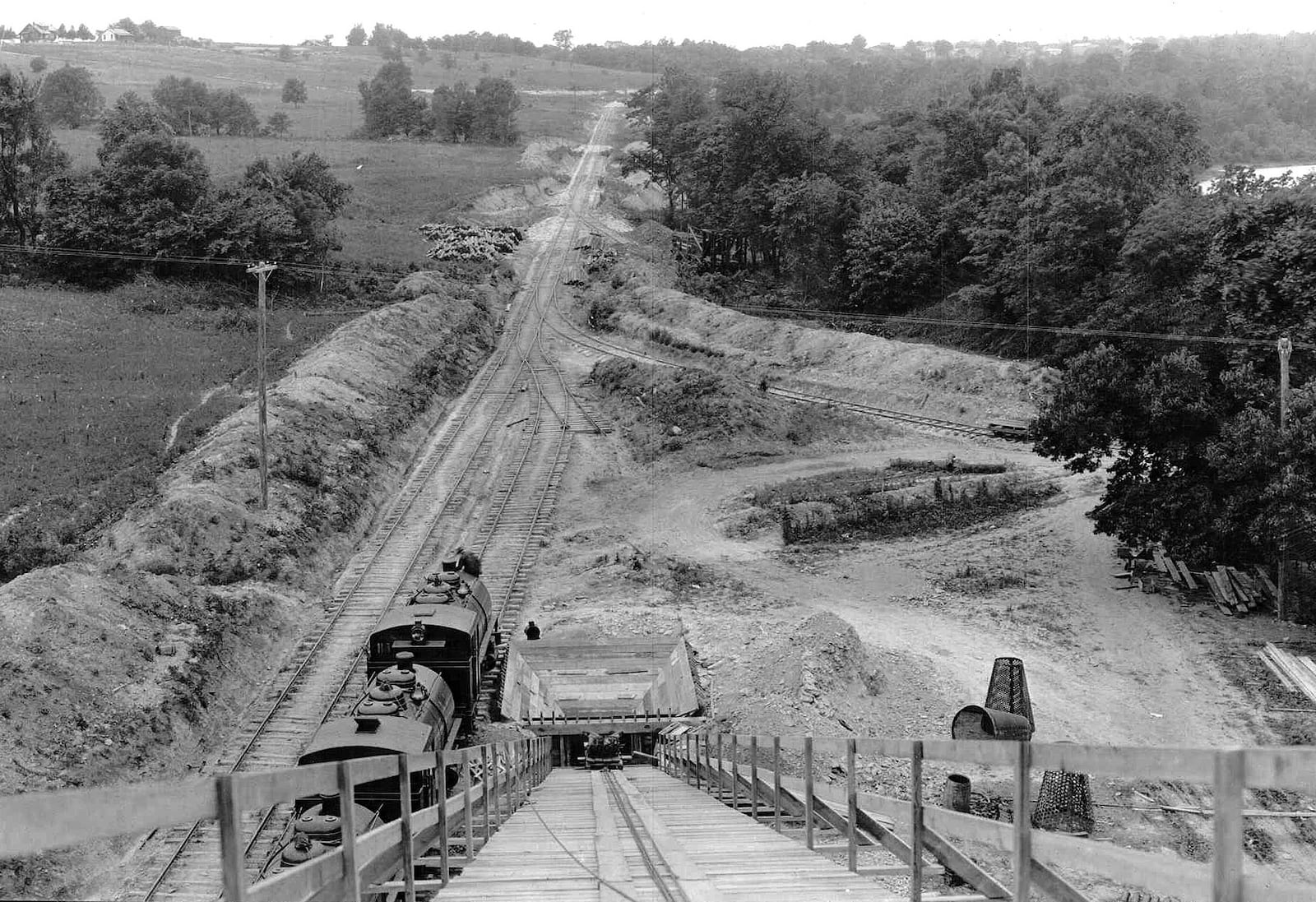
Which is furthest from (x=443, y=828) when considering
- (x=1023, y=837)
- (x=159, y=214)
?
(x=159, y=214)

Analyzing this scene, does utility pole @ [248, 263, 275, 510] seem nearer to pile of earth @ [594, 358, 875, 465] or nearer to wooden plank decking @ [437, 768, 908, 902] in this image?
pile of earth @ [594, 358, 875, 465]

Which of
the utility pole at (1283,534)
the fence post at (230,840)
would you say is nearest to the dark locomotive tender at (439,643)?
the fence post at (230,840)

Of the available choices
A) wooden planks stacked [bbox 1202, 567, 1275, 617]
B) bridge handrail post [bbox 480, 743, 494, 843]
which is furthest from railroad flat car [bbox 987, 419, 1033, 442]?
bridge handrail post [bbox 480, 743, 494, 843]

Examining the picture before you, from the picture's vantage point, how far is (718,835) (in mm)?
8375

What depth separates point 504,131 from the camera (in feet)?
409

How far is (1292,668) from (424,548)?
2413 centimetres

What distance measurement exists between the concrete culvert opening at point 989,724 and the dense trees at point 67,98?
124 m

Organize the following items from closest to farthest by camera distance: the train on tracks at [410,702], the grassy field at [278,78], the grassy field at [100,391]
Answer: the train on tracks at [410,702]
the grassy field at [100,391]
the grassy field at [278,78]

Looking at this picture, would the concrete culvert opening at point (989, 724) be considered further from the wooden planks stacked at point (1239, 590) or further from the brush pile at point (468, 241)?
the brush pile at point (468, 241)

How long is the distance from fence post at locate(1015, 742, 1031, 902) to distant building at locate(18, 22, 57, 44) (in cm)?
22793

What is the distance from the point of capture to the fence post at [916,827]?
5.57 m

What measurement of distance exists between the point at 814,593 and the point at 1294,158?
74921 millimetres

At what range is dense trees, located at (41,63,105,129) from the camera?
378 feet

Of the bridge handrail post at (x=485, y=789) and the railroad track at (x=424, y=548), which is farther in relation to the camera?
the railroad track at (x=424, y=548)
